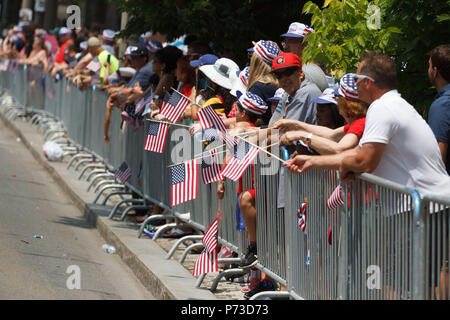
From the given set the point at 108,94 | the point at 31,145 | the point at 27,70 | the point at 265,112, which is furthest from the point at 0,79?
the point at 265,112

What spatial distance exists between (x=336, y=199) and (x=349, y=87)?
83 centimetres

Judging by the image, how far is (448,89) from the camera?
6.14m

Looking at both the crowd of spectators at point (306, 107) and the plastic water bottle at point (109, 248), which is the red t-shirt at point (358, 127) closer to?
the crowd of spectators at point (306, 107)

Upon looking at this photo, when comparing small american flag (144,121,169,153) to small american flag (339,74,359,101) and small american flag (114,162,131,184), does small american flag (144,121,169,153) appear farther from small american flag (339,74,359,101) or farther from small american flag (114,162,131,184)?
small american flag (339,74,359,101)

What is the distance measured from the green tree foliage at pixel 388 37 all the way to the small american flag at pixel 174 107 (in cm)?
170

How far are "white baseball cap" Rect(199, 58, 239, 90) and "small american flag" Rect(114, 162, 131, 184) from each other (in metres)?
3.37

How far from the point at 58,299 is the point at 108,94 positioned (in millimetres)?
7141

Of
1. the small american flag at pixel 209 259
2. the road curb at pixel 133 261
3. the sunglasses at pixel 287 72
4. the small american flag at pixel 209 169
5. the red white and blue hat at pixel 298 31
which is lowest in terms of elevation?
the road curb at pixel 133 261

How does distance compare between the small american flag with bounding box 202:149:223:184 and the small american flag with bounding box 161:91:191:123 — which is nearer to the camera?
the small american flag with bounding box 202:149:223:184

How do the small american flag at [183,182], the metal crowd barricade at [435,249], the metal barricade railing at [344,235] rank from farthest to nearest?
the small american flag at [183,182], the metal barricade railing at [344,235], the metal crowd barricade at [435,249]

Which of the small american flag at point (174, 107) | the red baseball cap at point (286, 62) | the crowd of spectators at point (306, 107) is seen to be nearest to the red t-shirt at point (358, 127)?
the crowd of spectators at point (306, 107)

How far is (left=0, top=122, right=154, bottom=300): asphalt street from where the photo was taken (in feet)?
26.5

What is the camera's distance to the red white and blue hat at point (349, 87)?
6.29m

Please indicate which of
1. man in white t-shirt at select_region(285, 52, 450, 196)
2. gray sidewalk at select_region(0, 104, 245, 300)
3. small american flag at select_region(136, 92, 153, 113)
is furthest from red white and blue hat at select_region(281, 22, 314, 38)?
small american flag at select_region(136, 92, 153, 113)
